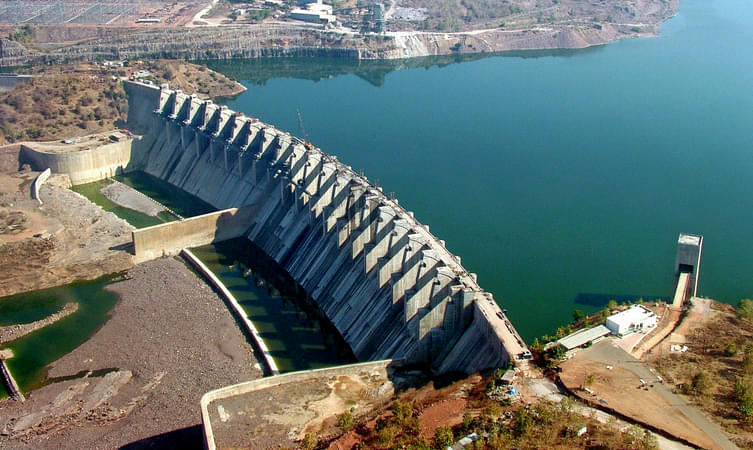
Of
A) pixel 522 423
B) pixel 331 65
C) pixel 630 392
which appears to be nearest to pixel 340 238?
pixel 630 392

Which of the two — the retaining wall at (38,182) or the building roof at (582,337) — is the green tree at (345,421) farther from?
the retaining wall at (38,182)

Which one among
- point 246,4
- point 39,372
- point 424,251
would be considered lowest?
point 39,372

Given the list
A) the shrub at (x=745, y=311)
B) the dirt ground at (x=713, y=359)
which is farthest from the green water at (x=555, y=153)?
the dirt ground at (x=713, y=359)

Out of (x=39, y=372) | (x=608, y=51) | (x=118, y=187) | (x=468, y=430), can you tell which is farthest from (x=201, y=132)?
(x=608, y=51)

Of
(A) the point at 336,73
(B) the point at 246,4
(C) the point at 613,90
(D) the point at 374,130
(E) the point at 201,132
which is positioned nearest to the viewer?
(E) the point at 201,132

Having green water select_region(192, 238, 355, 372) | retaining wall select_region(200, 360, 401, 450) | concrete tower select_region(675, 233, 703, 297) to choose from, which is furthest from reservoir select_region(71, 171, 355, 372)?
concrete tower select_region(675, 233, 703, 297)

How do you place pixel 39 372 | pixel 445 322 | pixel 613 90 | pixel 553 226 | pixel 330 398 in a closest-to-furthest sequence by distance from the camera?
pixel 330 398 < pixel 445 322 < pixel 39 372 < pixel 553 226 < pixel 613 90

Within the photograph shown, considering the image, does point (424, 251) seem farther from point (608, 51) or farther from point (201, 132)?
point (608, 51)

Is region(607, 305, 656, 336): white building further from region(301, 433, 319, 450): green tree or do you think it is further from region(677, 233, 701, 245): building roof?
region(301, 433, 319, 450): green tree
